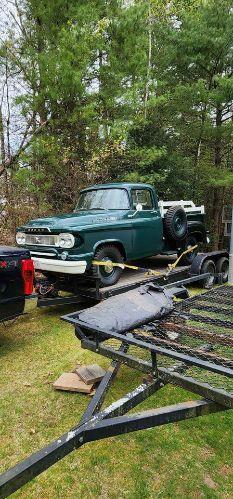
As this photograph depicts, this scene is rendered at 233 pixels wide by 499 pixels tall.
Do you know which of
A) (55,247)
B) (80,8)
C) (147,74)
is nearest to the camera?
(55,247)

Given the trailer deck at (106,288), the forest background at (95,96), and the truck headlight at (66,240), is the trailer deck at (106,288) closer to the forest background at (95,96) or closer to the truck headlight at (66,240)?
the truck headlight at (66,240)

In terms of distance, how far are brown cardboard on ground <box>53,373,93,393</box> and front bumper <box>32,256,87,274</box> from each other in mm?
1895

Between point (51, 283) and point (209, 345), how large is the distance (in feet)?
11.4

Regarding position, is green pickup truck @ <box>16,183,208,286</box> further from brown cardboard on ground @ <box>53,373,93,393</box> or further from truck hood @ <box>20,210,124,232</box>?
brown cardboard on ground @ <box>53,373,93,393</box>

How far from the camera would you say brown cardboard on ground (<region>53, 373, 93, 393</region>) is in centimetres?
350

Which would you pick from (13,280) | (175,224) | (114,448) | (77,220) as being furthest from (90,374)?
(175,224)

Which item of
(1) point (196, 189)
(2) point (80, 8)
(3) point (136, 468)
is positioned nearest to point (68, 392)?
(3) point (136, 468)

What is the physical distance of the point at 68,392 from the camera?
141 inches

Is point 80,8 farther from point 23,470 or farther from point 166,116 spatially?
point 23,470

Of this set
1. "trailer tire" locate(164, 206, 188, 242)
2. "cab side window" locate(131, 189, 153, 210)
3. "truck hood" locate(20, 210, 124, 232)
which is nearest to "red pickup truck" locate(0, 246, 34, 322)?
"truck hood" locate(20, 210, 124, 232)

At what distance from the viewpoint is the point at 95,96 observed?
32.4 feet

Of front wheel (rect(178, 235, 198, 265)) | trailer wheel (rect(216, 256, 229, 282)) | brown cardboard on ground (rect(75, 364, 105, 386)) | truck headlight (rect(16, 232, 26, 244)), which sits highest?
truck headlight (rect(16, 232, 26, 244))

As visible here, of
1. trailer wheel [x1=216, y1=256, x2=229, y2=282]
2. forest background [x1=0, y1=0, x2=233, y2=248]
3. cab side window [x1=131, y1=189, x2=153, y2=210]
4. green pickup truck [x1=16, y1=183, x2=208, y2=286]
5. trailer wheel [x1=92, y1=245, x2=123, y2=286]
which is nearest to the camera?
green pickup truck [x1=16, y1=183, x2=208, y2=286]

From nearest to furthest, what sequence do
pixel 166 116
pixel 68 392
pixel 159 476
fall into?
pixel 159 476, pixel 68 392, pixel 166 116
